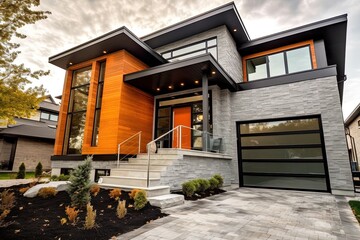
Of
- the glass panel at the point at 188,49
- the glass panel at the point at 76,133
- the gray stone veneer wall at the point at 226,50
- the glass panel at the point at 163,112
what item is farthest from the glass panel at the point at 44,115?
the gray stone veneer wall at the point at 226,50

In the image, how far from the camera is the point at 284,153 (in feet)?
27.1

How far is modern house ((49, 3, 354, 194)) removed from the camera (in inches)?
298

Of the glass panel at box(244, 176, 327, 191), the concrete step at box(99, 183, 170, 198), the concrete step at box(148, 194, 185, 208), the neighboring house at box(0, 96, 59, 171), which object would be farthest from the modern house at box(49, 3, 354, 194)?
the neighboring house at box(0, 96, 59, 171)

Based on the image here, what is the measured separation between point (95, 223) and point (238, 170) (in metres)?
7.14

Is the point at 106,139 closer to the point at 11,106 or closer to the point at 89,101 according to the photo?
the point at 89,101

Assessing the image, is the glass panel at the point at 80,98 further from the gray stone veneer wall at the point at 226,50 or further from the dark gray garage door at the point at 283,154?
the dark gray garage door at the point at 283,154

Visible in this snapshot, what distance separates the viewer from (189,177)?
6.27 metres

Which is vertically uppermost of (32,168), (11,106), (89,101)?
(89,101)

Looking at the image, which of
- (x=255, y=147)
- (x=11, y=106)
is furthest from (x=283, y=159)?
(x=11, y=106)

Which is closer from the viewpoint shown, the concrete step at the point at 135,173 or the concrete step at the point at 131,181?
the concrete step at the point at 131,181

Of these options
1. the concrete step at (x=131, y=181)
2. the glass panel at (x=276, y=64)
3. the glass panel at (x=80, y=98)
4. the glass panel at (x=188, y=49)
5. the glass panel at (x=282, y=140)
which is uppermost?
the glass panel at (x=188, y=49)

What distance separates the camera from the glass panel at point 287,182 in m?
7.49

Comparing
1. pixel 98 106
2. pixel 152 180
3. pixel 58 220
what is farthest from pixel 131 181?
pixel 98 106

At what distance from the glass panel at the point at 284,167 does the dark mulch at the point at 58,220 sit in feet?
19.9
